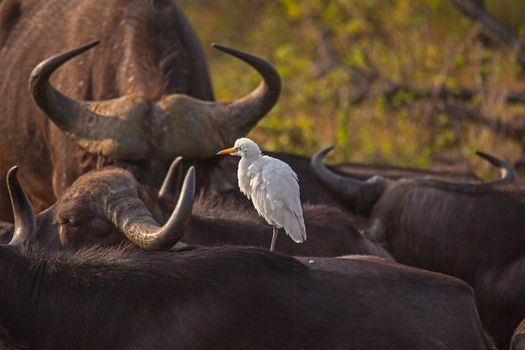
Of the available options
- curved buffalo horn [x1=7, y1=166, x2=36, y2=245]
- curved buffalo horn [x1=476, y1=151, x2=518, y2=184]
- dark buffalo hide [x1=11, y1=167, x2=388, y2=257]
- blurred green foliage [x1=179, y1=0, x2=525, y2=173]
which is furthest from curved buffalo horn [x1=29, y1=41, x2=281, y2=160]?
blurred green foliage [x1=179, y1=0, x2=525, y2=173]

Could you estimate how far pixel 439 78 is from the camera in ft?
44.0

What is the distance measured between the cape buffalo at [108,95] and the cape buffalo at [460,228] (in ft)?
3.03

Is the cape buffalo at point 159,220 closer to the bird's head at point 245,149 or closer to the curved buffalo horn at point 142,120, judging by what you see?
the bird's head at point 245,149

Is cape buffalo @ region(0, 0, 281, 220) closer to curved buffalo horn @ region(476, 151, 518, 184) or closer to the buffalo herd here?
the buffalo herd

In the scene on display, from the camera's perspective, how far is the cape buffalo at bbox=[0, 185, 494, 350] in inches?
191

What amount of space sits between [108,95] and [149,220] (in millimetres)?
2931

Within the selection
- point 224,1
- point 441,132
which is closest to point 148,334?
point 441,132

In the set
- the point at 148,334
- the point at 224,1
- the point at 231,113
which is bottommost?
the point at 224,1

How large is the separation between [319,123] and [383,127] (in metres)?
0.69

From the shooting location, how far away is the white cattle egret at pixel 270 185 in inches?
221

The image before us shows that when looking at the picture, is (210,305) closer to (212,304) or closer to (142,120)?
(212,304)

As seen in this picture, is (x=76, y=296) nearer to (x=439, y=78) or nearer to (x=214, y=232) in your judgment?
(x=214, y=232)

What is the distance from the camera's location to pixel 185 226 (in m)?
5.22

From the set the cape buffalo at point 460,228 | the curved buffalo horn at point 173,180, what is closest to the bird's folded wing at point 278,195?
the curved buffalo horn at point 173,180
